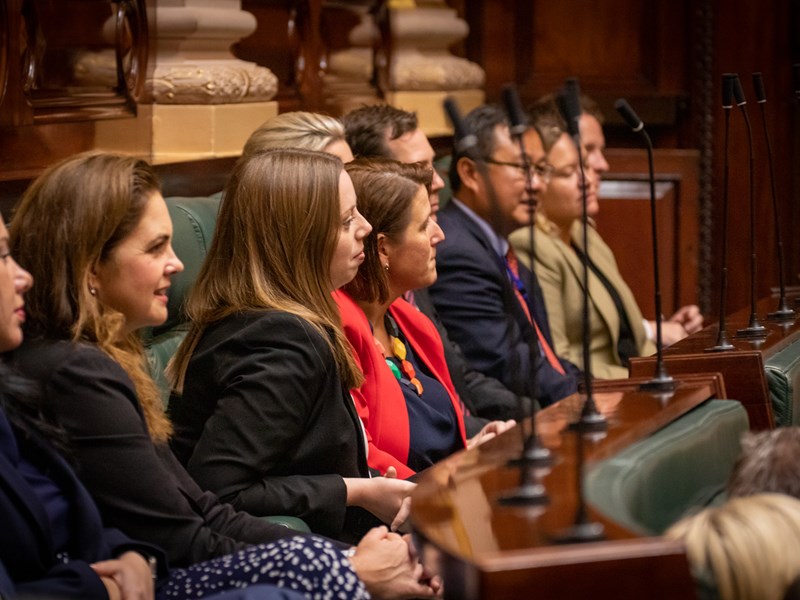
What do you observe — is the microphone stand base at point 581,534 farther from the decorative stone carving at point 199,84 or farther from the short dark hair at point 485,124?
the short dark hair at point 485,124

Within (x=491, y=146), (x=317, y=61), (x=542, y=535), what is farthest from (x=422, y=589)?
(x=317, y=61)

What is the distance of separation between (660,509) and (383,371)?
44.0 inches

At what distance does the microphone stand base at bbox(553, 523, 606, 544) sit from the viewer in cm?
167

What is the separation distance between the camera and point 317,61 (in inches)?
200

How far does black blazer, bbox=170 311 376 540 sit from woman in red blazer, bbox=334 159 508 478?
316mm

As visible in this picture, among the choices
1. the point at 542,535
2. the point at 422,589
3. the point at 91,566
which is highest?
the point at 542,535

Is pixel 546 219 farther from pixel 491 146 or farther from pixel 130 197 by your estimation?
pixel 130 197

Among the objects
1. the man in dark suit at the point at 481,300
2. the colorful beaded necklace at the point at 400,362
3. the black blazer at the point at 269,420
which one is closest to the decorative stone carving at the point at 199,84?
the man in dark suit at the point at 481,300

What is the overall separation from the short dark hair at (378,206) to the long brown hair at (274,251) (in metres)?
0.39

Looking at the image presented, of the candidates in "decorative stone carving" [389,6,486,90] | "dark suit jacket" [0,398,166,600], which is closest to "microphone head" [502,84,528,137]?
"dark suit jacket" [0,398,166,600]

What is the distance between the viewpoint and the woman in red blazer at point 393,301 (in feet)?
10.2

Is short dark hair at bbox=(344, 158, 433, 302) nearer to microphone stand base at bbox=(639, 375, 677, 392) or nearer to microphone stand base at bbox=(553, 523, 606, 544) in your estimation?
microphone stand base at bbox=(639, 375, 677, 392)

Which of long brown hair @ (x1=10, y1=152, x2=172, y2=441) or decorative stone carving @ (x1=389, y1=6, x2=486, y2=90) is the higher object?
decorative stone carving @ (x1=389, y1=6, x2=486, y2=90)

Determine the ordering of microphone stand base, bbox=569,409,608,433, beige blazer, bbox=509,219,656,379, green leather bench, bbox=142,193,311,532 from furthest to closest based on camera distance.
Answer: beige blazer, bbox=509,219,656,379 < green leather bench, bbox=142,193,311,532 < microphone stand base, bbox=569,409,608,433
